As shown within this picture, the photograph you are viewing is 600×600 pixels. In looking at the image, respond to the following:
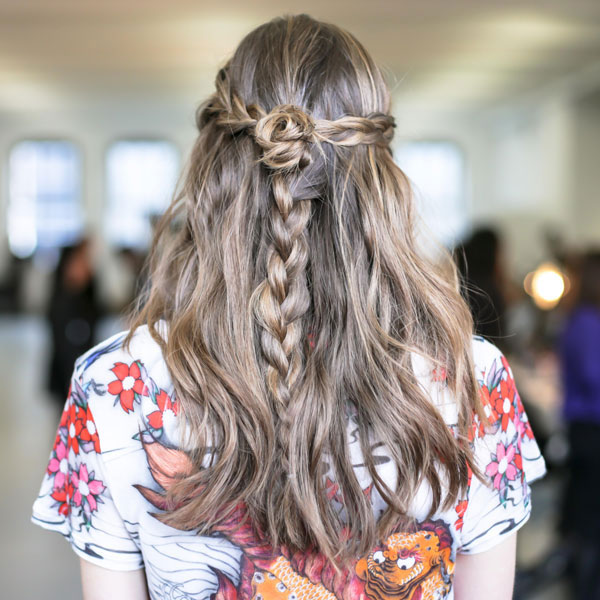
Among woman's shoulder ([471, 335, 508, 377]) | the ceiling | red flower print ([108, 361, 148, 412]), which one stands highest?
the ceiling

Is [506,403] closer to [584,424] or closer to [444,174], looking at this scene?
[584,424]

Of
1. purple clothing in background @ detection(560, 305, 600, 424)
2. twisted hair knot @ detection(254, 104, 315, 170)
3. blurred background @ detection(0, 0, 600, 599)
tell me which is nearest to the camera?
twisted hair knot @ detection(254, 104, 315, 170)

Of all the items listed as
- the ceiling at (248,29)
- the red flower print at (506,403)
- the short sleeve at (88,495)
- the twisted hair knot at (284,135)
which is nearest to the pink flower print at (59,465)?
the short sleeve at (88,495)

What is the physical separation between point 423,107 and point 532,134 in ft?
6.19

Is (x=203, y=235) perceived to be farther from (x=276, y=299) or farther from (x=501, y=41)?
(x=501, y=41)

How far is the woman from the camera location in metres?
0.82

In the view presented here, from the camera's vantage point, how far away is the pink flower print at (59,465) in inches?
36.5

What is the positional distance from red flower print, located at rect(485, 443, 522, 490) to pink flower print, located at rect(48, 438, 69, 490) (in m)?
0.56

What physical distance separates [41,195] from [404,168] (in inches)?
523

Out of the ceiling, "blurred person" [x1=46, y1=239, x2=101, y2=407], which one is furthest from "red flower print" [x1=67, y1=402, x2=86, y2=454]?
the ceiling

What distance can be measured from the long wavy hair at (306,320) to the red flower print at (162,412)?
2 cm

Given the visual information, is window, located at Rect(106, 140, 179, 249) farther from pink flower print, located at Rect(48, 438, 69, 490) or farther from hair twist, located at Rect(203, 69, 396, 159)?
hair twist, located at Rect(203, 69, 396, 159)

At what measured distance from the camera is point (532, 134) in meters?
10.9

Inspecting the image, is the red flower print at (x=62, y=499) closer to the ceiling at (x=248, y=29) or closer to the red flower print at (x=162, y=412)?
the red flower print at (x=162, y=412)
